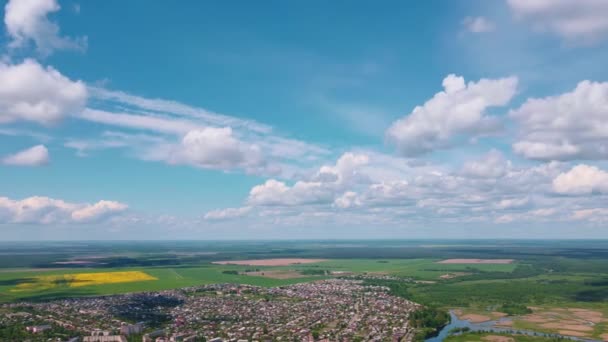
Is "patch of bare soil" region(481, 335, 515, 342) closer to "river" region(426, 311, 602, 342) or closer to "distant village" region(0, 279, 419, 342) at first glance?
"river" region(426, 311, 602, 342)

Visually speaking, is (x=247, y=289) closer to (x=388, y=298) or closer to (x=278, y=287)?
(x=278, y=287)

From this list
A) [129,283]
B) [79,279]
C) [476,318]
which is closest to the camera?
[476,318]

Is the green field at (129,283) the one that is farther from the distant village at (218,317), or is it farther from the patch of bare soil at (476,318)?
the patch of bare soil at (476,318)

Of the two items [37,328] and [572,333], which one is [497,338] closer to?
[572,333]

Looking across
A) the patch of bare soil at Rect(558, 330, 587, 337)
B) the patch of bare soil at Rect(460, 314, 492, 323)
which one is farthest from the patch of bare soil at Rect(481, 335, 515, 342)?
the patch of bare soil at Rect(460, 314, 492, 323)

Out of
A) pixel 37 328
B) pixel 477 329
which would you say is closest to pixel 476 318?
pixel 477 329

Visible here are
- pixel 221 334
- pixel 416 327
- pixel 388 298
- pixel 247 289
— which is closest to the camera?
pixel 221 334

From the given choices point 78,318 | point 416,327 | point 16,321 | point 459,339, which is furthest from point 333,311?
point 16,321
